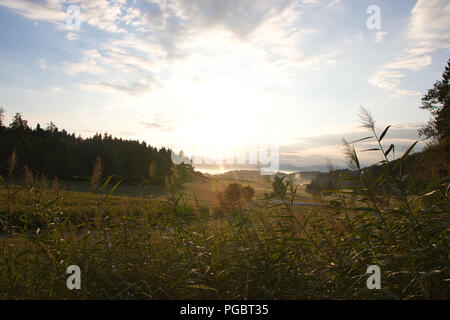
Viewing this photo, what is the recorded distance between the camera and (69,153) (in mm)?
46156

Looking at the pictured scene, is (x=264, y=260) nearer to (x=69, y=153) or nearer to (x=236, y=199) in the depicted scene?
(x=236, y=199)

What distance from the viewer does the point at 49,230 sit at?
3012 millimetres

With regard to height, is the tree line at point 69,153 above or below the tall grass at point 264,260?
above

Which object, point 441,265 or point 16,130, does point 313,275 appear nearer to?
point 441,265

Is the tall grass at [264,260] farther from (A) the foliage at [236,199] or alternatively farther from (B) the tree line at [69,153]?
(B) the tree line at [69,153]

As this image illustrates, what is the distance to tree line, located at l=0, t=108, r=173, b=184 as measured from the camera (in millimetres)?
39625

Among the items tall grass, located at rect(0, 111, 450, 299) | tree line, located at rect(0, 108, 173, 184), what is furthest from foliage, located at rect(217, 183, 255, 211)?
tree line, located at rect(0, 108, 173, 184)

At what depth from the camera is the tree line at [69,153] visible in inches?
1560

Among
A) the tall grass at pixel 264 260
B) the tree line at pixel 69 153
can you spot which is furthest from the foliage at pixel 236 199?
the tree line at pixel 69 153

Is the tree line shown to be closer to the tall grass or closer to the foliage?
the foliage

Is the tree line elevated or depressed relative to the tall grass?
elevated

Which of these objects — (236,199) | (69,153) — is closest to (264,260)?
(236,199)
